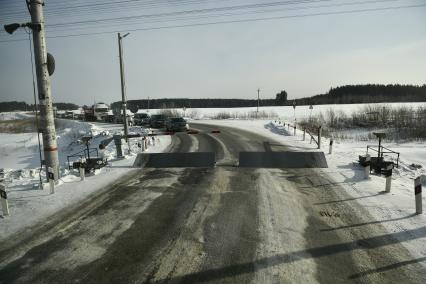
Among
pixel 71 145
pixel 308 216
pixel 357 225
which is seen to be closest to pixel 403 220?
pixel 357 225

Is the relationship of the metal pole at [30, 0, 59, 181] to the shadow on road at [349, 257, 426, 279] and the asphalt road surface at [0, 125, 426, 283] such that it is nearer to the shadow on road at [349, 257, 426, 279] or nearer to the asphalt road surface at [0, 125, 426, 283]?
the asphalt road surface at [0, 125, 426, 283]

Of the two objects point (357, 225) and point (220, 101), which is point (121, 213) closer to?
point (357, 225)

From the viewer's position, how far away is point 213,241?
565 centimetres

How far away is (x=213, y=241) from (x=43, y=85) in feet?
26.4

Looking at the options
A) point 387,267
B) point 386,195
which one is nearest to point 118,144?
point 386,195

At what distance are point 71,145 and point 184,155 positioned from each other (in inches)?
693

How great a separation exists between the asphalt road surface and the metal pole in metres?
2.75

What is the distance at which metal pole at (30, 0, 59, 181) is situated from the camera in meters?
9.62

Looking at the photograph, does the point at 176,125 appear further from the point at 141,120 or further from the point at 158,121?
the point at 141,120

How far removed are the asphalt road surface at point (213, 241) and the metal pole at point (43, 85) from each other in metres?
2.75

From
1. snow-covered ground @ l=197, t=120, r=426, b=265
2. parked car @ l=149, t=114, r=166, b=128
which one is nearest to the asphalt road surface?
snow-covered ground @ l=197, t=120, r=426, b=265

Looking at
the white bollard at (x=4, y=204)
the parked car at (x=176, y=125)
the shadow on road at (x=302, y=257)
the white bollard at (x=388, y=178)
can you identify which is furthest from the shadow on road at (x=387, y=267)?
the parked car at (x=176, y=125)

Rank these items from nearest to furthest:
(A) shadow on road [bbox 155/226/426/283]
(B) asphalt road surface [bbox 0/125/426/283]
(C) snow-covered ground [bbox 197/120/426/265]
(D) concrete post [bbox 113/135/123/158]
Answer: (A) shadow on road [bbox 155/226/426/283], (B) asphalt road surface [bbox 0/125/426/283], (C) snow-covered ground [bbox 197/120/426/265], (D) concrete post [bbox 113/135/123/158]

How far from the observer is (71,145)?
26922 millimetres
